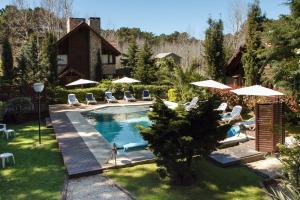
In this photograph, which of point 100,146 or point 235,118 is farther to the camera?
point 235,118

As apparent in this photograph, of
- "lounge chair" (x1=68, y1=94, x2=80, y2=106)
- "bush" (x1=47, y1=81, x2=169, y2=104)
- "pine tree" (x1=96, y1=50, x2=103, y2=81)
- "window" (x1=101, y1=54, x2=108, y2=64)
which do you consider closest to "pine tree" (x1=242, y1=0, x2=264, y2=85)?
"bush" (x1=47, y1=81, x2=169, y2=104)

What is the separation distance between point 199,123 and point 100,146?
18.5 feet

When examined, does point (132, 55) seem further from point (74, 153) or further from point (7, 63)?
point (74, 153)

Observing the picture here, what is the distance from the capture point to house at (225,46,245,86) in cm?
2681

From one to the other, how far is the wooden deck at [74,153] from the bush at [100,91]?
8.73 m

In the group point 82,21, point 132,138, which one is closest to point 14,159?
point 132,138

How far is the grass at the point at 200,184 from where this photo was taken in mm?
9234

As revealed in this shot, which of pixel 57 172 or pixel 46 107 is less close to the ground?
pixel 46 107

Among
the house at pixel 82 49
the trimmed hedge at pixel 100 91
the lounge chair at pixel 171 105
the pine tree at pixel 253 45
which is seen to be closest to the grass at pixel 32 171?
the lounge chair at pixel 171 105

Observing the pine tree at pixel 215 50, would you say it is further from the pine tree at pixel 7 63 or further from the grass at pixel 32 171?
the pine tree at pixel 7 63

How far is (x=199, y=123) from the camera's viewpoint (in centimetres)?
988

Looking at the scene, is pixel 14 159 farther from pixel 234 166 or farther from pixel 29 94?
pixel 29 94

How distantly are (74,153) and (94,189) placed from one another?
11.5ft

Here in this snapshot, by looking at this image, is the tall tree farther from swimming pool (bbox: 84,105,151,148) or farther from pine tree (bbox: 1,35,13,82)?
swimming pool (bbox: 84,105,151,148)
